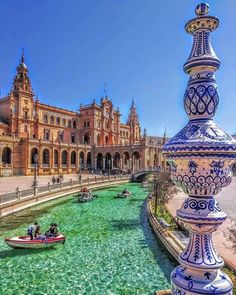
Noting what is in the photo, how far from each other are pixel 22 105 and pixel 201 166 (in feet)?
202

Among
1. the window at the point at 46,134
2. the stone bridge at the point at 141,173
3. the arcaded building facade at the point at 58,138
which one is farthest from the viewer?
the window at the point at 46,134

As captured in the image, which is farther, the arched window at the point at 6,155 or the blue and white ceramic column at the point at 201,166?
the arched window at the point at 6,155

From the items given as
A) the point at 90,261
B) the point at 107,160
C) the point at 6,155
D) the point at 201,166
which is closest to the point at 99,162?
the point at 107,160

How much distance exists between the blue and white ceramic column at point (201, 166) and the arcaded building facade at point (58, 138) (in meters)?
51.0

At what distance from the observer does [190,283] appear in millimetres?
3021

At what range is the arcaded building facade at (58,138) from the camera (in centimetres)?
5481

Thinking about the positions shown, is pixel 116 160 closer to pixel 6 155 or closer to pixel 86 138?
pixel 86 138

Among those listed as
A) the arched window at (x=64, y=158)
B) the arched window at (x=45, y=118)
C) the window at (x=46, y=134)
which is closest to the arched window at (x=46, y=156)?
the arched window at (x=64, y=158)

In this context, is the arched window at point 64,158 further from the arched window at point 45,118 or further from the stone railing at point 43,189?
the stone railing at point 43,189

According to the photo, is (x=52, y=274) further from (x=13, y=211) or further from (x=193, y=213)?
(x=13, y=211)

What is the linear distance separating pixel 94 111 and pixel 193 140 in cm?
7383

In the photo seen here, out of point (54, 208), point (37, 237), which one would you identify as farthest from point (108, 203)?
point (37, 237)

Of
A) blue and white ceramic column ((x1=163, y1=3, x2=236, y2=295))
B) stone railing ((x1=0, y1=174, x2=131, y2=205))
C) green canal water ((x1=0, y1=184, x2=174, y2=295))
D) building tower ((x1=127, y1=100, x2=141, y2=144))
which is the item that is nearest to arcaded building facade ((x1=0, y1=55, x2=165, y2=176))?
building tower ((x1=127, y1=100, x2=141, y2=144))

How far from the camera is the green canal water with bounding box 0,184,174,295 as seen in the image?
10.1 m
